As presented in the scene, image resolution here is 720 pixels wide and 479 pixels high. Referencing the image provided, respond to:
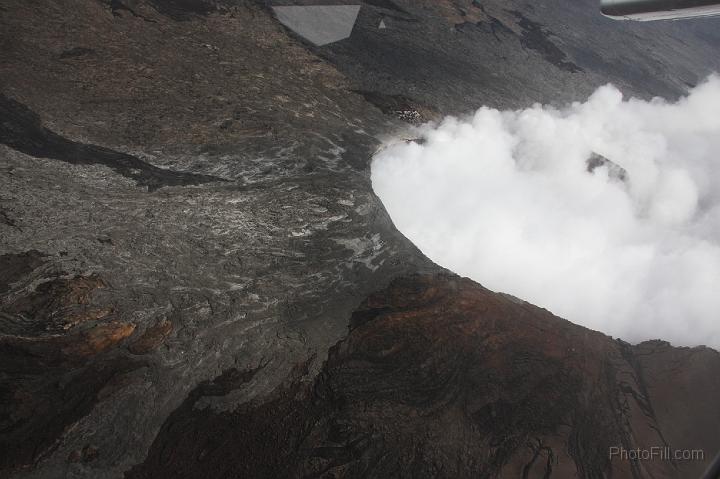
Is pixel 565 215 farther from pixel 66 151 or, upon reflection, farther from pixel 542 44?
pixel 542 44

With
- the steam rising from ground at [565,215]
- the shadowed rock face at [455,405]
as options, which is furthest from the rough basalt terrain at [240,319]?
the steam rising from ground at [565,215]

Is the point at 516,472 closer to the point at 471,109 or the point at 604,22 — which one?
the point at 471,109

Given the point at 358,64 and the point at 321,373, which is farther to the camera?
the point at 358,64

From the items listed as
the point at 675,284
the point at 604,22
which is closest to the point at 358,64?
the point at 675,284

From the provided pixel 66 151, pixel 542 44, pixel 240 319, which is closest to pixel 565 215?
pixel 240 319

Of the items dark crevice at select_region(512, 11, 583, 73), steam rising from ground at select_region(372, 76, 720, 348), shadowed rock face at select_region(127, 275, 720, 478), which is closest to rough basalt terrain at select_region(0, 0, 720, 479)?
shadowed rock face at select_region(127, 275, 720, 478)
